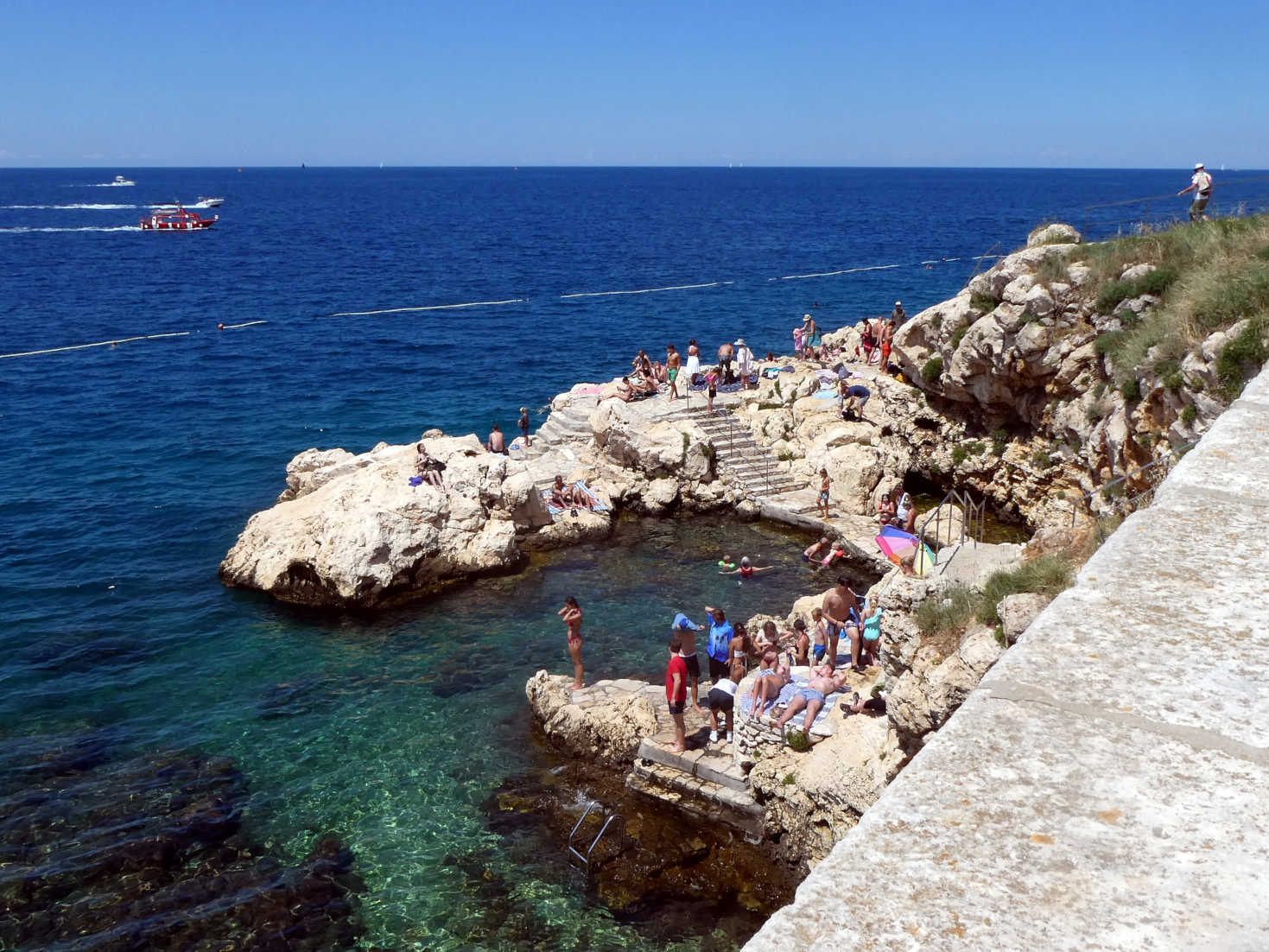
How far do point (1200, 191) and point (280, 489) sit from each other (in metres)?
25.3

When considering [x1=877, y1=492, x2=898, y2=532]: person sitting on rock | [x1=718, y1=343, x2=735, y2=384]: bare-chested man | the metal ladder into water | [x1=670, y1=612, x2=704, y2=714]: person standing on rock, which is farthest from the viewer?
[x1=718, y1=343, x2=735, y2=384]: bare-chested man

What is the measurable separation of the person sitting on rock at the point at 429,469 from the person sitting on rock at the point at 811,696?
12324mm

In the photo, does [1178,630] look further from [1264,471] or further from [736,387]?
[736,387]

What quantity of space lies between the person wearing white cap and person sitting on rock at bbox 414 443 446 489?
18.0 metres

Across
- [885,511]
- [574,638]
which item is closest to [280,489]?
[574,638]

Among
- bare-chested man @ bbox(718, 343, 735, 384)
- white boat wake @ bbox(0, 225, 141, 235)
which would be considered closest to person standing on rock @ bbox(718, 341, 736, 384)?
bare-chested man @ bbox(718, 343, 735, 384)

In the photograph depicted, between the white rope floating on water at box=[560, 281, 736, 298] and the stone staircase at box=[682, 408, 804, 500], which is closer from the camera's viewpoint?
the stone staircase at box=[682, 408, 804, 500]

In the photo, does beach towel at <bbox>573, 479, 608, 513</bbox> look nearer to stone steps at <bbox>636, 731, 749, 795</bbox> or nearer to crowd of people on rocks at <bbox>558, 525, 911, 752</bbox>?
crowd of people on rocks at <bbox>558, 525, 911, 752</bbox>

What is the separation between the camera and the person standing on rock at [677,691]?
1421 centimetres

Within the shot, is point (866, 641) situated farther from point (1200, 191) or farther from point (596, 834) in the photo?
point (1200, 191)

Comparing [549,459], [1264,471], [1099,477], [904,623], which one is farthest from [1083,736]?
[549,459]

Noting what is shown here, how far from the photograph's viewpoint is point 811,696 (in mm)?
14188

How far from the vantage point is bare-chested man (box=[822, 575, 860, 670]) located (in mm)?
15773

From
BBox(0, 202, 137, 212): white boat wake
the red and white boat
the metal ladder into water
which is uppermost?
BBox(0, 202, 137, 212): white boat wake
